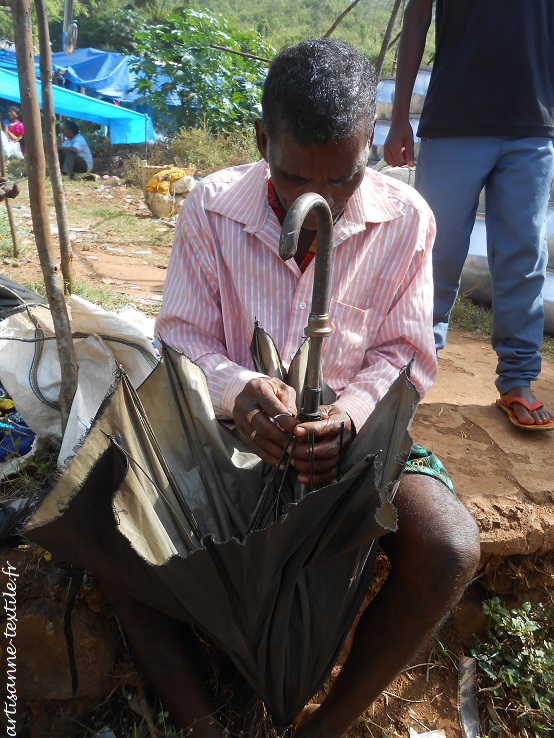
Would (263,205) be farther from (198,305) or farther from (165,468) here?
(165,468)

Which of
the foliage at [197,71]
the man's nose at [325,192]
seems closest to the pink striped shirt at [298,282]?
the man's nose at [325,192]

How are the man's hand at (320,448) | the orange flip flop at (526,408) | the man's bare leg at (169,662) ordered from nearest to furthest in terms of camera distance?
the man's hand at (320,448) → the man's bare leg at (169,662) → the orange flip flop at (526,408)

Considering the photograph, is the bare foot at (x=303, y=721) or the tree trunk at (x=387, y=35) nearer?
the bare foot at (x=303, y=721)

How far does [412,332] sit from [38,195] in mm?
1184

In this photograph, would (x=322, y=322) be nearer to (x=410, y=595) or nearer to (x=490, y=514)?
(x=410, y=595)

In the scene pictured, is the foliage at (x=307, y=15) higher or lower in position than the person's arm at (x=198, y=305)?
higher

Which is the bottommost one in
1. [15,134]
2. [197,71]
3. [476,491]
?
[15,134]

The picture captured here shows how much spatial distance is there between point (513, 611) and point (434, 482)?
848 mm

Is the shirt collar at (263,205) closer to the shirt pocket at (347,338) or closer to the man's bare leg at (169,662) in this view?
the shirt pocket at (347,338)

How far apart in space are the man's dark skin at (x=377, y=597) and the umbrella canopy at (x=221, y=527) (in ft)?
0.34

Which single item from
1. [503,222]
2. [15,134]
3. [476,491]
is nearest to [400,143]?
[503,222]

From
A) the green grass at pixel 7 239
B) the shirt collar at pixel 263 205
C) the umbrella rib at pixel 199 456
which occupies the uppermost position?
the shirt collar at pixel 263 205

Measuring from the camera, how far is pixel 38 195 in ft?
6.07

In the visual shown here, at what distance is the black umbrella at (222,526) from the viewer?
1.14 m
